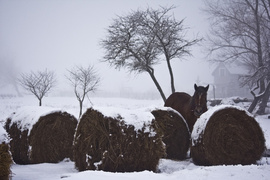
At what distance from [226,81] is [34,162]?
55.7 meters

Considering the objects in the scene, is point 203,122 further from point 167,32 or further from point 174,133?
point 167,32

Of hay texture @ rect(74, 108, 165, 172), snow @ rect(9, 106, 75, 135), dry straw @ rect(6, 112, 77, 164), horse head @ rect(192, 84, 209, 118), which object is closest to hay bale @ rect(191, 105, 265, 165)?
horse head @ rect(192, 84, 209, 118)

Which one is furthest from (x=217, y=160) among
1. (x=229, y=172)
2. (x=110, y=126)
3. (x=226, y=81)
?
(x=226, y=81)

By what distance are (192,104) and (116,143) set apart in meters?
3.64

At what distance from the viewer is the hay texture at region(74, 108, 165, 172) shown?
480 cm

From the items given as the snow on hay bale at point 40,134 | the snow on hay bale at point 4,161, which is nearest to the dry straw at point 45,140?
the snow on hay bale at point 40,134

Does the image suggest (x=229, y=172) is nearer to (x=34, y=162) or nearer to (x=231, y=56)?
(x=34, y=162)

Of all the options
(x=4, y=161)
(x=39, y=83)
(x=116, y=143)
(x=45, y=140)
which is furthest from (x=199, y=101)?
(x=39, y=83)

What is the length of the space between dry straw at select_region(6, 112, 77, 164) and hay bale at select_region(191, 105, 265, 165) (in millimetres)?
3915

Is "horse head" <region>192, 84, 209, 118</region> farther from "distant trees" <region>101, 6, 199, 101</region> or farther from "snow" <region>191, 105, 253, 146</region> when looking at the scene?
"distant trees" <region>101, 6, 199, 101</region>

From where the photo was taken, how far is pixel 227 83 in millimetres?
53688

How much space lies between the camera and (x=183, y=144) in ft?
22.1

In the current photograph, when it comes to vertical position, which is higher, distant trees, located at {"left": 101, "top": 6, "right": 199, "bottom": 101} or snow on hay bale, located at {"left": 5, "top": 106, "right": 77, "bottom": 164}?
distant trees, located at {"left": 101, "top": 6, "right": 199, "bottom": 101}

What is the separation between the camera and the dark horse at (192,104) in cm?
696
